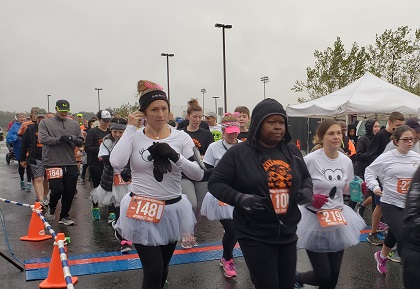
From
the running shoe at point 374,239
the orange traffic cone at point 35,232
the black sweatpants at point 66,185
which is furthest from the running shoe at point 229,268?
the black sweatpants at point 66,185

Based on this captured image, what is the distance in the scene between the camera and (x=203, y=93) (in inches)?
2554

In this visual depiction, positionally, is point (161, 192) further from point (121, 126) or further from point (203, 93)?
point (203, 93)

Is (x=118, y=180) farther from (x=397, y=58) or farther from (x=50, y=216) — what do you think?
(x=397, y=58)

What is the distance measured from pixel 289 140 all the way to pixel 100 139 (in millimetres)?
5207

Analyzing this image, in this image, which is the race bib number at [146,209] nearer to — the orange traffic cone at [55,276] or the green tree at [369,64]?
the orange traffic cone at [55,276]

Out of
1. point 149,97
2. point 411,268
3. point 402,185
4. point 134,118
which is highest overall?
point 149,97

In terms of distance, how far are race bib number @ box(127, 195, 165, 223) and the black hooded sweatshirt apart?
1.88 ft

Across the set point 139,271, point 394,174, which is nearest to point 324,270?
point 394,174

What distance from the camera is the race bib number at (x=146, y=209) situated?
3.24m

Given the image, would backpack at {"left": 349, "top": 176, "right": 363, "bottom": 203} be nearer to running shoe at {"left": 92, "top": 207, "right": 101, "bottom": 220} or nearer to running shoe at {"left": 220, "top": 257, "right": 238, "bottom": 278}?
running shoe at {"left": 220, "top": 257, "right": 238, "bottom": 278}

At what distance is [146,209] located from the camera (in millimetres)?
3246

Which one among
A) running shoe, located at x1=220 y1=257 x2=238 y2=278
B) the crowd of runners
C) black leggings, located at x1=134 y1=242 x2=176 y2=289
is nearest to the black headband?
the crowd of runners

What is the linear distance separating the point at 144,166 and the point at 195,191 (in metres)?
2.54

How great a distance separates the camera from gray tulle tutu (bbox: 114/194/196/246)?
126 inches
